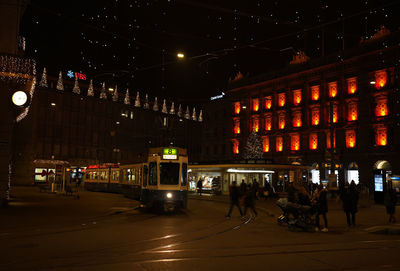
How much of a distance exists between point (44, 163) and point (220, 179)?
40.9 m

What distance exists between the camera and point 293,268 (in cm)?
826

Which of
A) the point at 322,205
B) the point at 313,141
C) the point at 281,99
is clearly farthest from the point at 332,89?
the point at 322,205

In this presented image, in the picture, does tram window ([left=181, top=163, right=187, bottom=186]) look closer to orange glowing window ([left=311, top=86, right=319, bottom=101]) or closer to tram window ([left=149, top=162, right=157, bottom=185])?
tram window ([left=149, top=162, right=157, bottom=185])

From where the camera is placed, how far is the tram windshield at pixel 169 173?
68.7ft

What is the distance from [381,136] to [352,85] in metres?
8.28

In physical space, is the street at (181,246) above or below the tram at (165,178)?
below

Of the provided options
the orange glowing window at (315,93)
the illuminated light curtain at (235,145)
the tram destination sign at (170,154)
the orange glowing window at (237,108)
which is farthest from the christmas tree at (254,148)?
the tram destination sign at (170,154)

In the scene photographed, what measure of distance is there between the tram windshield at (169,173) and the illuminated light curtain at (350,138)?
39457 mm

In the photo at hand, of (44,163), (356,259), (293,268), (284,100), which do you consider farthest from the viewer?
(44,163)

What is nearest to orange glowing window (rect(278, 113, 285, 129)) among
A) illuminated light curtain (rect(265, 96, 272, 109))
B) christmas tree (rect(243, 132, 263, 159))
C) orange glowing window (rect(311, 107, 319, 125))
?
illuminated light curtain (rect(265, 96, 272, 109))

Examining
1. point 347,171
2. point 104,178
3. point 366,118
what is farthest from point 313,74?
point 104,178

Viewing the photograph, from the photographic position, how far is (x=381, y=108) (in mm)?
51312

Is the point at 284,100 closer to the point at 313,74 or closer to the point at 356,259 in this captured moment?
the point at 313,74

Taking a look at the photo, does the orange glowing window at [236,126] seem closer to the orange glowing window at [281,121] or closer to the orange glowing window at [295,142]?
the orange glowing window at [281,121]
